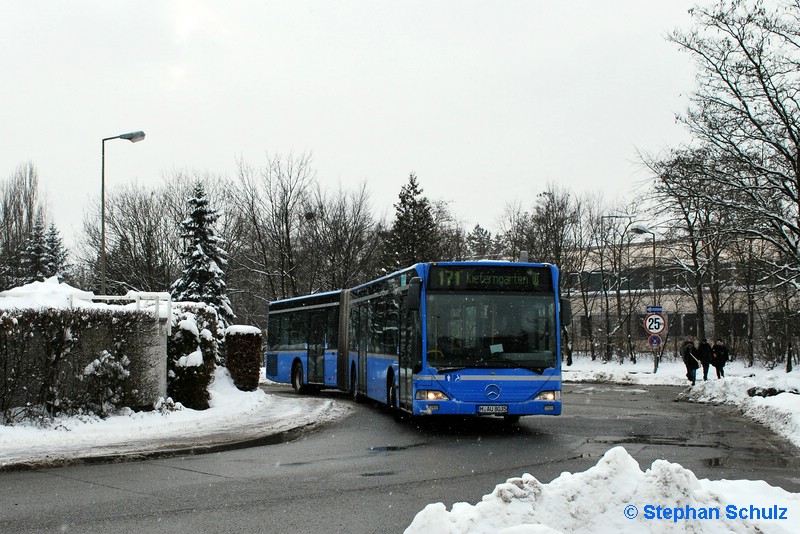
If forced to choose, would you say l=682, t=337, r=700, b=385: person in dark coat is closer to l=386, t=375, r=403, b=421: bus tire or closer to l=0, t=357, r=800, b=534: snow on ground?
l=386, t=375, r=403, b=421: bus tire

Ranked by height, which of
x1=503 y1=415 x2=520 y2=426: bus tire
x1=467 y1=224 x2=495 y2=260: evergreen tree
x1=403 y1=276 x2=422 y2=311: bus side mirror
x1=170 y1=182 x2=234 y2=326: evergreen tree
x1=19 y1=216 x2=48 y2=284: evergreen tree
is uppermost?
x1=467 y1=224 x2=495 y2=260: evergreen tree

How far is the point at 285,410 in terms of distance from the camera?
1930 centimetres

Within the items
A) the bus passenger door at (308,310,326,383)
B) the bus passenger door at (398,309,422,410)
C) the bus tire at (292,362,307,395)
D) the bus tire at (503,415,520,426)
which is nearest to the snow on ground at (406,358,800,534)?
the bus passenger door at (398,309,422,410)

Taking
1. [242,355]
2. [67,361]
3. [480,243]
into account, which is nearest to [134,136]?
[242,355]

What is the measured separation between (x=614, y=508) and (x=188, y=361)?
41.1 feet

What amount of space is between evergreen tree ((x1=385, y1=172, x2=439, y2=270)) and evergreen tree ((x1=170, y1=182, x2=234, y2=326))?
2172 cm

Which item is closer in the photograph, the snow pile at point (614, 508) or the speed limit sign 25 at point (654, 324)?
the snow pile at point (614, 508)

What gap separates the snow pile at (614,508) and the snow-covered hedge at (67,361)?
9592 mm

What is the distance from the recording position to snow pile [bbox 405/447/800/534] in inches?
239

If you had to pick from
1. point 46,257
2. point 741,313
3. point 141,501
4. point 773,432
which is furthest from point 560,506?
point 46,257

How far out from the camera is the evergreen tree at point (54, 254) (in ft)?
197

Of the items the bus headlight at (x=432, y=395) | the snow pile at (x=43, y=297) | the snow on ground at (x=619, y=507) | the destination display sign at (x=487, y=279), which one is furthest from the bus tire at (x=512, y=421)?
the snow on ground at (x=619, y=507)

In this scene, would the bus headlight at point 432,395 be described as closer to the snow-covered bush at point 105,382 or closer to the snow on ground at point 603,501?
the snow on ground at point 603,501

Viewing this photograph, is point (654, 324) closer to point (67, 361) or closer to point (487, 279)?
point (487, 279)
